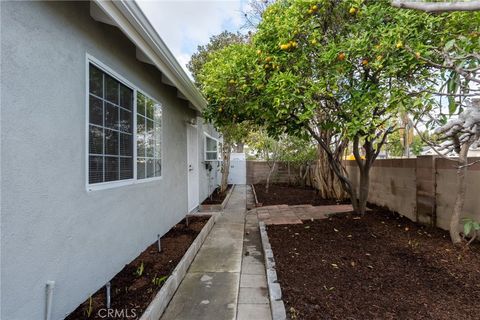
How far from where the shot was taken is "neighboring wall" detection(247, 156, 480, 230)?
4324 millimetres

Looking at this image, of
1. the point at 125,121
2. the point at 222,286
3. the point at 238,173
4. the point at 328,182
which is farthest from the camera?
the point at 238,173

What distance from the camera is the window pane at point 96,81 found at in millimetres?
3070

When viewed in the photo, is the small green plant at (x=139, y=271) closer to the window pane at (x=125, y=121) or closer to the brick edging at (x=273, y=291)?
the brick edging at (x=273, y=291)

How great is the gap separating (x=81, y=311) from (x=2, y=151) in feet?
5.59

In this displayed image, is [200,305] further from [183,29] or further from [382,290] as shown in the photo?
[183,29]

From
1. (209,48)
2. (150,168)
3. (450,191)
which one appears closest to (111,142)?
(150,168)

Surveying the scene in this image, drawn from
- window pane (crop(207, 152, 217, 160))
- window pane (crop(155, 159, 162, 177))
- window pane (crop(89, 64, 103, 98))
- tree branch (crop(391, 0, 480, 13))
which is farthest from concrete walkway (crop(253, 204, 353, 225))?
tree branch (crop(391, 0, 480, 13))

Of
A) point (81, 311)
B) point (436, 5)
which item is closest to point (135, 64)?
point (81, 311)

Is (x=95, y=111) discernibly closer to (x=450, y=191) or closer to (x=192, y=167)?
(x=192, y=167)

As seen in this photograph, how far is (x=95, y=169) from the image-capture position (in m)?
3.09

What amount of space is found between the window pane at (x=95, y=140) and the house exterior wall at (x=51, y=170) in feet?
0.65

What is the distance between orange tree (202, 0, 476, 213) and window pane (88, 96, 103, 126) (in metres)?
2.50

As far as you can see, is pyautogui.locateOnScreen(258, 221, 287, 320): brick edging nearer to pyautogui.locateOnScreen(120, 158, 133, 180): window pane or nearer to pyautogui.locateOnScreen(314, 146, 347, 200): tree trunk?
pyautogui.locateOnScreen(120, 158, 133, 180): window pane

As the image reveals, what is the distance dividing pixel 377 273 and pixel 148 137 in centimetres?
405
